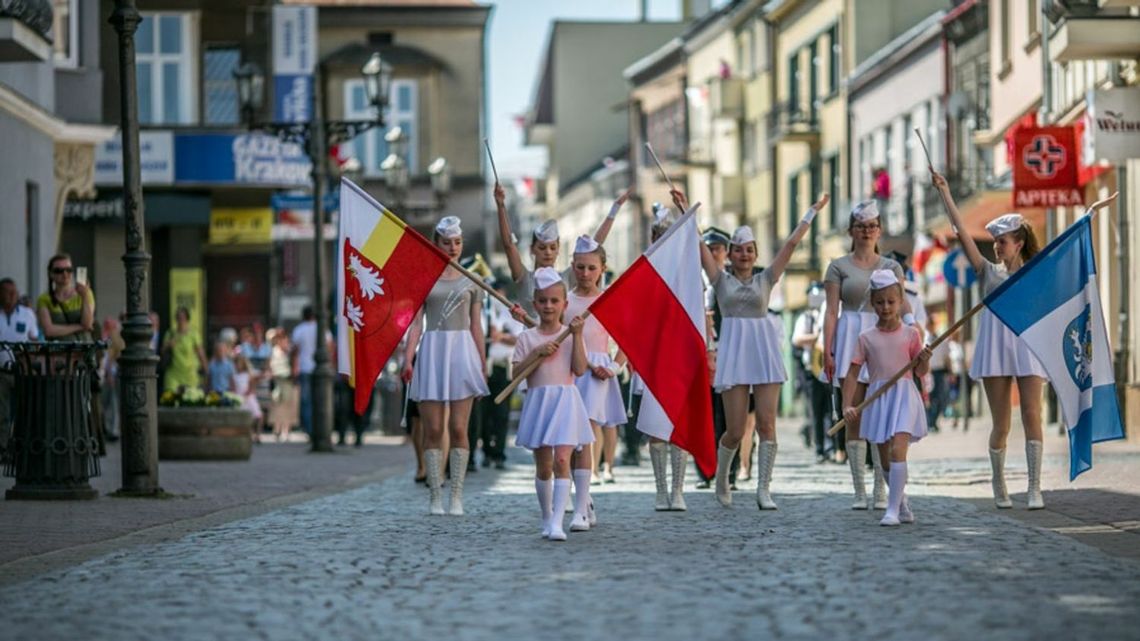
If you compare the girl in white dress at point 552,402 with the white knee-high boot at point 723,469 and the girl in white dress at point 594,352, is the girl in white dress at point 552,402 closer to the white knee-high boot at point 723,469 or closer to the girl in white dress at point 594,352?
the girl in white dress at point 594,352

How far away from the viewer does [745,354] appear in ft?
51.0

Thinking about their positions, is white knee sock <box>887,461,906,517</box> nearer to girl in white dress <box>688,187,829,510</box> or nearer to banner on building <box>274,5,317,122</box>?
girl in white dress <box>688,187,829,510</box>

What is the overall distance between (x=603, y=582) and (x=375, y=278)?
17.5 ft

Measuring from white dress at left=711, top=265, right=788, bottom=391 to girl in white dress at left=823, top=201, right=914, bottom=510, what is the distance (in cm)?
36

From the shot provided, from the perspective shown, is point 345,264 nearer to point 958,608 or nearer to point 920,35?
point 958,608

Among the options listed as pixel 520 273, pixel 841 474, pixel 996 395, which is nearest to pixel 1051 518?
pixel 996 395

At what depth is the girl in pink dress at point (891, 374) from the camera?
45.7 ft

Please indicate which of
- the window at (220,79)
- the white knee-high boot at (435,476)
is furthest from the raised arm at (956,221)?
the window at (220,79)

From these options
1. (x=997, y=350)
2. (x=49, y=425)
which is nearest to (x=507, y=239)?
(x=997, y=350)

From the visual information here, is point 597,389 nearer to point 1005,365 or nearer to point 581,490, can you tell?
point 581,490

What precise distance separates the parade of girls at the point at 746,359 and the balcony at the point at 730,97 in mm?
56136

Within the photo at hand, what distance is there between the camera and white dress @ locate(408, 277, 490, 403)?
49.9 ft

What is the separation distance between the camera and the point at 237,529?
45.9 feet

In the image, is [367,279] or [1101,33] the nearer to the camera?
[367,279]
